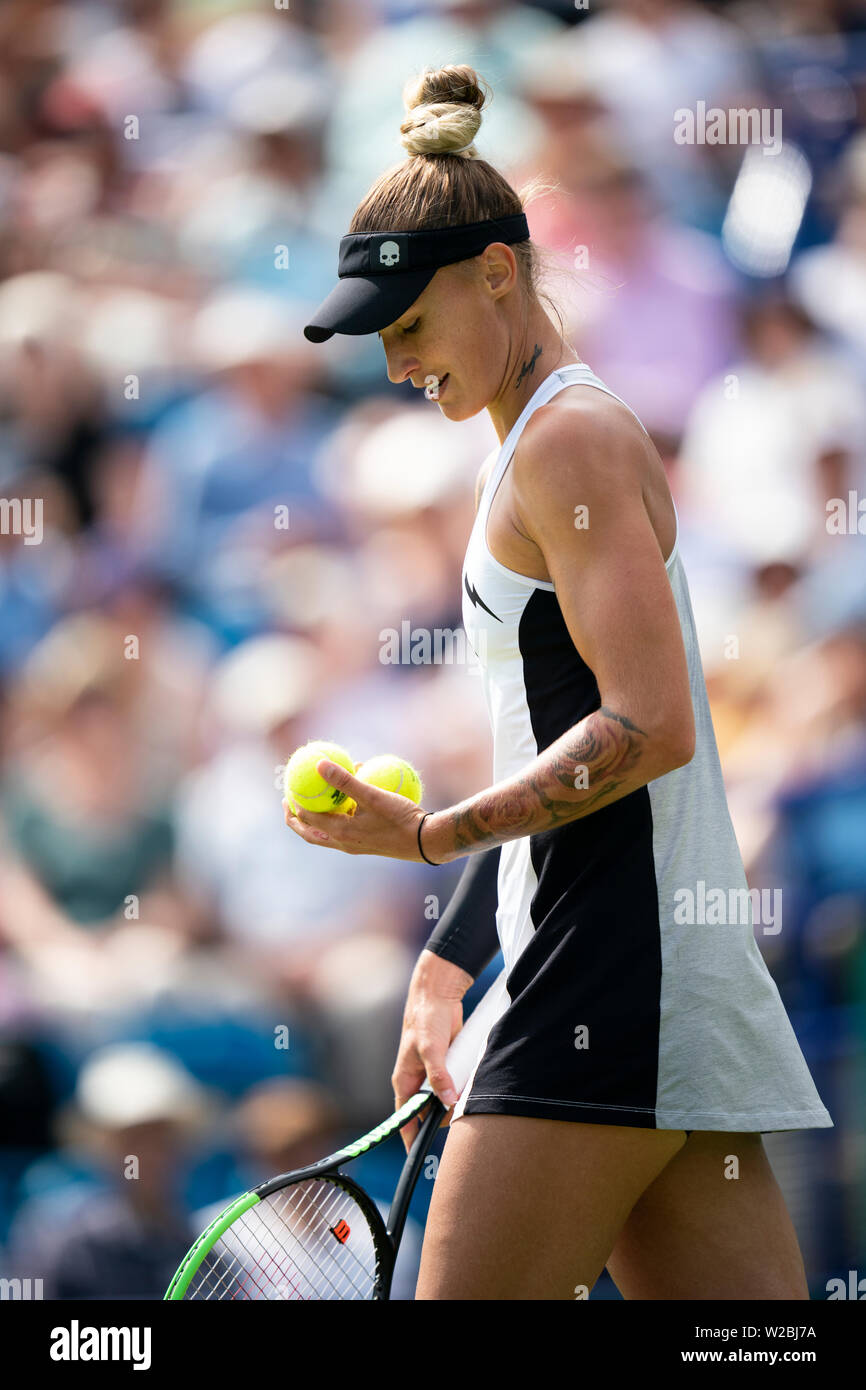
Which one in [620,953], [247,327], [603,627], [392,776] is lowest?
[620,953]

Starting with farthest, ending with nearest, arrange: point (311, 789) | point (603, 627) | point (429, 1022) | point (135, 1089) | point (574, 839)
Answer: point (135, 1089)
point (429, 1022)
point (311, 789)
point (574, 839)
point (603, 627)

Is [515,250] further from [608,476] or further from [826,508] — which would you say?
[826,508]

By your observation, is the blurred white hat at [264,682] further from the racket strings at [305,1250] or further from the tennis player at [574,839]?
the tennis player at [574,839]

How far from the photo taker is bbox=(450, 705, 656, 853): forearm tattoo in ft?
4.85

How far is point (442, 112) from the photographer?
5.78 ft

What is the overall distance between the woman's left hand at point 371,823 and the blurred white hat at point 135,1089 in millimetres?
1467

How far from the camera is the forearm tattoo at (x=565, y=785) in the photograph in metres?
1.48

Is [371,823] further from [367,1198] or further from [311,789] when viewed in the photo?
[367,1198]

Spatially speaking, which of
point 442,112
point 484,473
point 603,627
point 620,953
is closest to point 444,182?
point 442,112

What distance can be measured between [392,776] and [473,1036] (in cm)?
41

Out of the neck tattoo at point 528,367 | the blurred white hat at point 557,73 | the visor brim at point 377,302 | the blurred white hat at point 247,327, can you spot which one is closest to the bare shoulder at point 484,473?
the neck tattoo at point 528,367

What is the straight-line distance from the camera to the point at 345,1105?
2.86 meters
